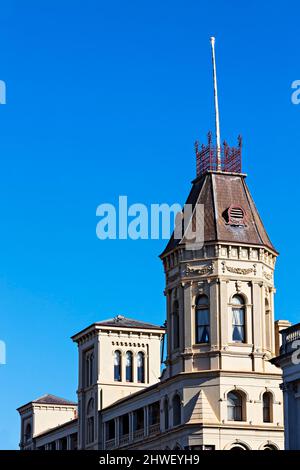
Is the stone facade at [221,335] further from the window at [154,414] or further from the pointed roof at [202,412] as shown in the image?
the window at [154,414]

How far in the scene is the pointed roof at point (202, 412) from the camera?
71375 mm

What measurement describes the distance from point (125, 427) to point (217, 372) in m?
15.7

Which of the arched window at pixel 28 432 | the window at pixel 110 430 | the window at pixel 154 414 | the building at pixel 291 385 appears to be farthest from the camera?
the arched window at pixel 28 432

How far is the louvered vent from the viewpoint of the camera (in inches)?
2943

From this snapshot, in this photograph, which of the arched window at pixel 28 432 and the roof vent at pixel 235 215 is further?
the arched window at pixel 28 432

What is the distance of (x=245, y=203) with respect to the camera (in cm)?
7600

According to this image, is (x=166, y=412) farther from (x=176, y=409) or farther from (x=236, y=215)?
(x=236, y=215)

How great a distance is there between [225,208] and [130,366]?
21311 mm

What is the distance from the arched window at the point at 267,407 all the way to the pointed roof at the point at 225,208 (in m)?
9.14

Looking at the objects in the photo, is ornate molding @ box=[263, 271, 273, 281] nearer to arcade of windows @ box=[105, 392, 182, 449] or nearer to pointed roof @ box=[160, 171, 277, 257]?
pointed roof @ box=[160, 171, 277, 257]

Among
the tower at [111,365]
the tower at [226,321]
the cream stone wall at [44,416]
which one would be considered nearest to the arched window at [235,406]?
the tower at [226,321]

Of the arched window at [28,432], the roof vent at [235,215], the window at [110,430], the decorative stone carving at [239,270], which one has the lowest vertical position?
the window at [110,430]

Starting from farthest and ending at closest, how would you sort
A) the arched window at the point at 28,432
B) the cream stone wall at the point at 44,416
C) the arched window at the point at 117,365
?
the arched window at the point at 28,432 < the cream stone wall at the point at 44,416 < the arched window at the point at 117,365

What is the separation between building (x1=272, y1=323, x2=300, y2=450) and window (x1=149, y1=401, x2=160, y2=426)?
63.5 feet
